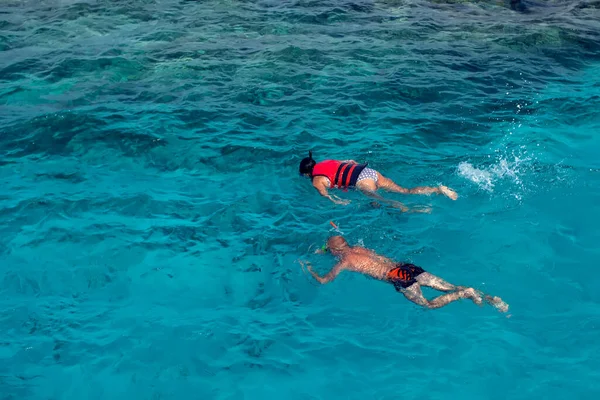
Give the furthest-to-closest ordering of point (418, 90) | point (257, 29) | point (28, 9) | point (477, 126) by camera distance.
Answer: point (28, 9) → point (257, 29) → point (418, 90) → point (477, 126)

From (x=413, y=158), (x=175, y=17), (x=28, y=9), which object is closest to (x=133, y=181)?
(x=413, y=158)

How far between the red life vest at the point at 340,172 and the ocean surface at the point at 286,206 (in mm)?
461

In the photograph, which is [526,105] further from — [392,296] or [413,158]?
[392,296]

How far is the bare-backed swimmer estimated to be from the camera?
299 inches

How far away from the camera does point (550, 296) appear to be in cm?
793

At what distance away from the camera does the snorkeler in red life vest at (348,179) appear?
952cm

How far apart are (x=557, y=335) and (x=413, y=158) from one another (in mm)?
4493

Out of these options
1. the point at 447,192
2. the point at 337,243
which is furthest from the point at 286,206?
the point at 447,192

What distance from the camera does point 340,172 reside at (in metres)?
9.54

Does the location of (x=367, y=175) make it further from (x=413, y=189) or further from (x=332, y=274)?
(x=332, y=274)

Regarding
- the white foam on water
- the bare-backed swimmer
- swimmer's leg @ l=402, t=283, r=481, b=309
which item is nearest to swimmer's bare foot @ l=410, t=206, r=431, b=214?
the white foam on water

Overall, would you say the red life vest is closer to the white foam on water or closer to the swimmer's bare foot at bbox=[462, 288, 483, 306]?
the white foam on water

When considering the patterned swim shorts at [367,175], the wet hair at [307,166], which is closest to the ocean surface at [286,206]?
the patterned swim shorts at [367,175]

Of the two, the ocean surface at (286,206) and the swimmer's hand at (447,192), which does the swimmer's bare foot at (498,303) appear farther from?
the swimmer's hand at (447,192)
